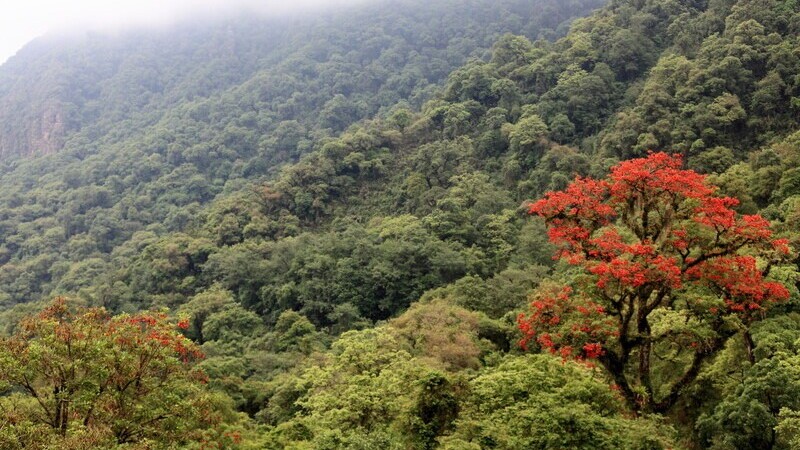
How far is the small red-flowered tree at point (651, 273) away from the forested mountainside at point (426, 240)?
0.07 m

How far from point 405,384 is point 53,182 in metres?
72.6

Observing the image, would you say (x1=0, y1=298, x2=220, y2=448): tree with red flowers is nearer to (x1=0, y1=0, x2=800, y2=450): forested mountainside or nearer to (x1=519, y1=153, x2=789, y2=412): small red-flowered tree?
(x1=0, y1=0, x2=800, y2=450): forested mountainside

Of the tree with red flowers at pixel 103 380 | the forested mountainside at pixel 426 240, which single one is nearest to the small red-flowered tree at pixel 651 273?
the forested mountainside at pixel 426 240

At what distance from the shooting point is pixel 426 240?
36.8 m

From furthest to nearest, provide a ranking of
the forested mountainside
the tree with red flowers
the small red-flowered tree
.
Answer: the small red-flowered tree
the forested mountainside
the tree with red flowers

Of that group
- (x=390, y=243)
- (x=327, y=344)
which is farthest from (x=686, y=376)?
(x=390, y=243)

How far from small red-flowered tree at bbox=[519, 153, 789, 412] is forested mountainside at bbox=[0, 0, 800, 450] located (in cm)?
7

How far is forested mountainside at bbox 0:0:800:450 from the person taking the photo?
11422 mm

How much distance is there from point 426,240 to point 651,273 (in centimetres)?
2460

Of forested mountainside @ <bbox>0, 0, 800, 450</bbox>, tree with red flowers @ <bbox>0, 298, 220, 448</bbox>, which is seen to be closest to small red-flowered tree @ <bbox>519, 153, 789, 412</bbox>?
forested mountainside @ <bbox>0, 0, 800, 450</bbox>

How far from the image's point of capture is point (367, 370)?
18.9 m

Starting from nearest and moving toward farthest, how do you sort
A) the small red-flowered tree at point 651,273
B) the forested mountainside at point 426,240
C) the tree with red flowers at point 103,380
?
1. the tree with red flowers at point 103,380
2. the forested mountainside at point 426,240
3. the small red-flowered tree at point 651,273

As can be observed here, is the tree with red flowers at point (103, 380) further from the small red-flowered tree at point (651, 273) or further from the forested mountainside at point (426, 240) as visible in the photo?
the small red-flowered tree at point (651, 273)

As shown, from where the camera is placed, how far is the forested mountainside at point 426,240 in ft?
37.5
